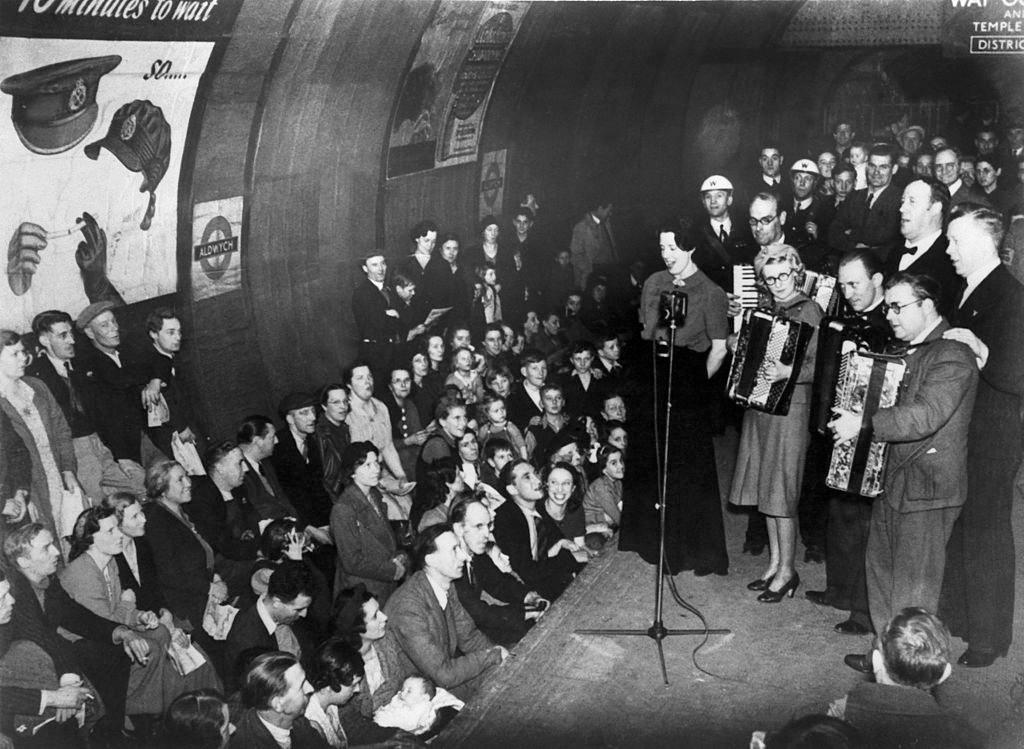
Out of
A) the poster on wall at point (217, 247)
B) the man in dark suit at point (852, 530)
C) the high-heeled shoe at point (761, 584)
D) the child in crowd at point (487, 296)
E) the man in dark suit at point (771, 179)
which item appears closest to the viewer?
the man in dark suit at point (852, 530)

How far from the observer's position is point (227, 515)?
6332 millimetres

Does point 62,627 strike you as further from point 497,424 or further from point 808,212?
point 808,212

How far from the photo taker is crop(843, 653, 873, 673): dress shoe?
5559 millimetres

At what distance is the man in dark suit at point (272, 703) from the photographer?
4.84 metres

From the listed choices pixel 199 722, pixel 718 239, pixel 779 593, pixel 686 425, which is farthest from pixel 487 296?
pixel 199 722

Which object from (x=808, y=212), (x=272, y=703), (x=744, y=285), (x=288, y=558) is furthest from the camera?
(x=808, y=212)

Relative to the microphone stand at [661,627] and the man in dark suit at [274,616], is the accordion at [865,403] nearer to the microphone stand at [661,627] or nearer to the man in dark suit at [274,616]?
the microphone stand at [661,627]

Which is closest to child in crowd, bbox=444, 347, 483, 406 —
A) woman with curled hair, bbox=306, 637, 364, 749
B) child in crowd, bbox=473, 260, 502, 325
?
child in crowd, bbox=473, 260, 502, 325

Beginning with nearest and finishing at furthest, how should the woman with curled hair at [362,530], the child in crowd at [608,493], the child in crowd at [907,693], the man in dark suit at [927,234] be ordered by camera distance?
the child in crowd at [907,693] < the man in dark suit at [927,234] < the woman with curled hair at [362,530] < the child in crowd at [608,493]

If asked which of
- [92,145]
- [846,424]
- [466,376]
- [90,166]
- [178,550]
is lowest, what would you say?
[178,550]

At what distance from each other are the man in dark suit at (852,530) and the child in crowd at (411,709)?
211 centimetres

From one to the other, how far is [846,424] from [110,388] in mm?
3805

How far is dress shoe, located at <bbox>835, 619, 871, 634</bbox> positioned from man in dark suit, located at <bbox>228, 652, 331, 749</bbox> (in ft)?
8.91

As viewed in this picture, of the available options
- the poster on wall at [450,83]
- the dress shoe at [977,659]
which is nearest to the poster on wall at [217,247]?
the poster on wall at [450,83]
